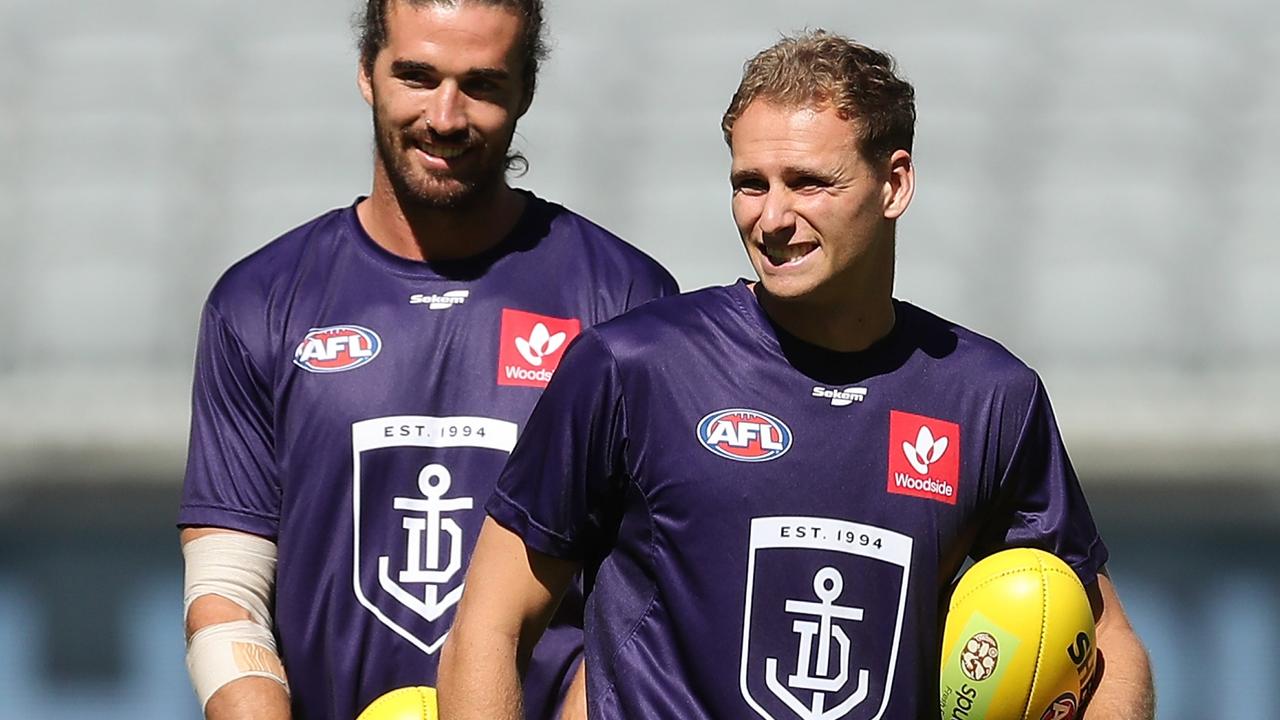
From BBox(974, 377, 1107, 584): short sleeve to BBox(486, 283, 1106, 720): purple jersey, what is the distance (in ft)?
0.19

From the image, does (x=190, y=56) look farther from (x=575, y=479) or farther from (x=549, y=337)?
(x=575, y=479)

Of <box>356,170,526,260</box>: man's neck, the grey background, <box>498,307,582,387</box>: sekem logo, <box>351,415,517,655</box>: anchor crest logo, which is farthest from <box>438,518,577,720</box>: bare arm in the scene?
the grey background

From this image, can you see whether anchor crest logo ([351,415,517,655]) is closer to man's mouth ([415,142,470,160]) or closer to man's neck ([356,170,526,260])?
man's neck ([356,170,526,260])

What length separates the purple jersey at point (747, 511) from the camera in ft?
9.77

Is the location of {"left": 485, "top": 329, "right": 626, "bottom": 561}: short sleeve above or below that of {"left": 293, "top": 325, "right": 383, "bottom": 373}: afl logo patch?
below

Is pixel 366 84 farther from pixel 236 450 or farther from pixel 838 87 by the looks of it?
pixel 838 87

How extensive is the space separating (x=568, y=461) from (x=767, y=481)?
1.06 ft

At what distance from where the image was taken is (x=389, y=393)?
3576mm

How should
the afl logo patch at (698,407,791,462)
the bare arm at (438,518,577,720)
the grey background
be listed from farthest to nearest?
the grey background < the afl logo patch at (698,407,791,462) < the bare arm at (438,518,577,720)

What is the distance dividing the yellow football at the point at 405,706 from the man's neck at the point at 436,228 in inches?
34.9

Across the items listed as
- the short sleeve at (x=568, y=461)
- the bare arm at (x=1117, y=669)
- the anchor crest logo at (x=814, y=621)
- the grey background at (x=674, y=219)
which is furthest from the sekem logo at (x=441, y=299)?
the grey background at (x=674, y=219)

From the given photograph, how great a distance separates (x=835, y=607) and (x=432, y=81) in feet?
4.14

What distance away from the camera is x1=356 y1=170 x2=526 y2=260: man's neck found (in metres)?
3.68

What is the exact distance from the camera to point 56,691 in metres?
6.23
